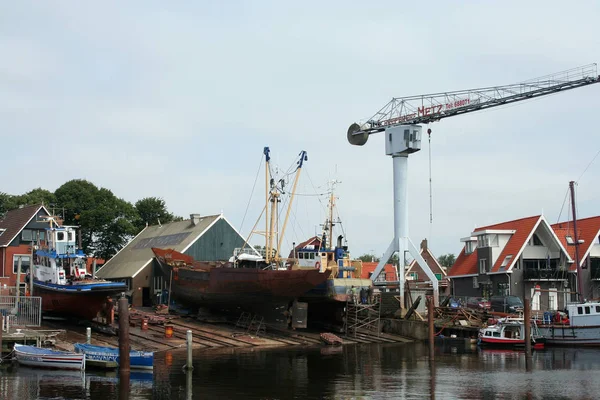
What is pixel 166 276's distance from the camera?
62.1 meters

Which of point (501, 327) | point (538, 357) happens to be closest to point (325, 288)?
point (501, 327)

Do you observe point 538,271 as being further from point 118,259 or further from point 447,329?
point 118,259

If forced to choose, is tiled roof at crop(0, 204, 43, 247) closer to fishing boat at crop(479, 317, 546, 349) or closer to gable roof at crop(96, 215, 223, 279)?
gable roof at crop(96, 215, 223, 279)

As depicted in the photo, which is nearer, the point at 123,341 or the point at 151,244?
the point at 123,341

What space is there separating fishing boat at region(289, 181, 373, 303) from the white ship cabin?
14.6 meters

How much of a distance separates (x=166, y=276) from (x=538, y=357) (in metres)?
31.8

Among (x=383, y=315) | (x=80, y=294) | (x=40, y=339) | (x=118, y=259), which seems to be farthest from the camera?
(x=118, y=259)

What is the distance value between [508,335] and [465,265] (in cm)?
2246

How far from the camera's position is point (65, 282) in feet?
161

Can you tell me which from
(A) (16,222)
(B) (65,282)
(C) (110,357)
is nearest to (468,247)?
(B) (65,282)

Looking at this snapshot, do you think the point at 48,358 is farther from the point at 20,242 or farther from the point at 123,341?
the point at 20,242

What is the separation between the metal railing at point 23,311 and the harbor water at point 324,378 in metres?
8.09

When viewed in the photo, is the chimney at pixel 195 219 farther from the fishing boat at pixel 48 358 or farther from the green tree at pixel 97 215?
the fishing boat at pixel 48 358

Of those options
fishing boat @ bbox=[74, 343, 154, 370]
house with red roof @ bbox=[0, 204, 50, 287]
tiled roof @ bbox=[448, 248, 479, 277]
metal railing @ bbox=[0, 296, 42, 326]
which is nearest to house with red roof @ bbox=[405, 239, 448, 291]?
tiled roof @ bbox=[448, 248, 479, 277]
